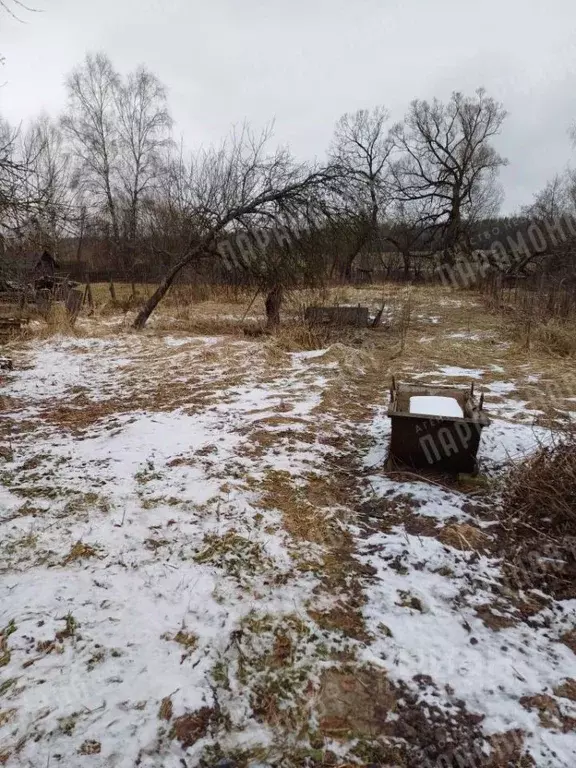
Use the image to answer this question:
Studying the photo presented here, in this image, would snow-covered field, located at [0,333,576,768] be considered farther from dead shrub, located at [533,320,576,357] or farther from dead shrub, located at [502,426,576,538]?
dead shrub, located at [533,320,576,357]

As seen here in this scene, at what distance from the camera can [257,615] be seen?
7.84 ft

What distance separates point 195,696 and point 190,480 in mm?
2001

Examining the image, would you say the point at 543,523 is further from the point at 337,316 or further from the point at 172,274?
the point at 172,274

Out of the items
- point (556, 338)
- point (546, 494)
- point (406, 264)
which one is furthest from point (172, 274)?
point (406, 264)

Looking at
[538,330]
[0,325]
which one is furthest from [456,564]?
[0,325]

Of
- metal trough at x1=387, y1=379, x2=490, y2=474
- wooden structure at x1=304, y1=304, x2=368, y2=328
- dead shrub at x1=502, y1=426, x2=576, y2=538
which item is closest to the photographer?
dead shrub at x1=502, y1=426, x2=576, y2=538

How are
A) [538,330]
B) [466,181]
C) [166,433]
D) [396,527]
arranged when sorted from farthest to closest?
[466,181] < [538,330] < [166,433] < [396,527]

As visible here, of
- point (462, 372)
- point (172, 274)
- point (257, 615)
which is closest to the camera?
point (257, 615)

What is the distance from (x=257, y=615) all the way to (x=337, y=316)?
396 inches

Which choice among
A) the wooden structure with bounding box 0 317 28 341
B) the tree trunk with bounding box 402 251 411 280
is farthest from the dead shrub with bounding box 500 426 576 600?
the tree trunk with bounding box 402 251 411 280

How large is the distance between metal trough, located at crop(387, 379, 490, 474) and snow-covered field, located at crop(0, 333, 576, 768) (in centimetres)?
23

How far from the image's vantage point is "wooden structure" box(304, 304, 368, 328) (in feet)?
37.5

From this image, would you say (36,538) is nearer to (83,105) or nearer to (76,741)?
(76,741)

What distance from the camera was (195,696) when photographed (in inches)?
76.3
